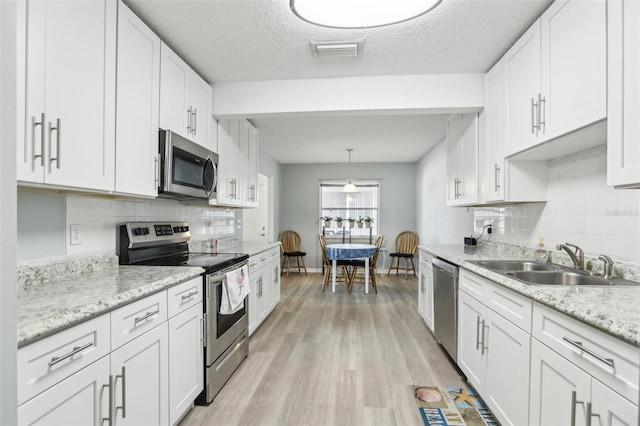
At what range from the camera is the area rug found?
1881 mm

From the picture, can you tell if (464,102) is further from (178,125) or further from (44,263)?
(44,263)

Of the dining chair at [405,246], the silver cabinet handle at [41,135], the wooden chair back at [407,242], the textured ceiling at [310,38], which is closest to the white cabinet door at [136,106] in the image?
the textured ceiling at [310,38]

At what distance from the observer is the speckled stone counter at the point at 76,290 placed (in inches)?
38.6

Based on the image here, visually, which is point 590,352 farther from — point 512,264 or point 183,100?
point 183,100

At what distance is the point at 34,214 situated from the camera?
5.06 ft

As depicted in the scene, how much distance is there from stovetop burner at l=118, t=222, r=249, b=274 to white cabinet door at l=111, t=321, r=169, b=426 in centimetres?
57

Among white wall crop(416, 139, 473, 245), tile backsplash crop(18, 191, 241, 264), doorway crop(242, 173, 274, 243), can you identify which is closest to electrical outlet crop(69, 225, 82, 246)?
tile backsplash crop(18, 191, 241, 264)

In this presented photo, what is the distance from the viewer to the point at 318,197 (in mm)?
7164

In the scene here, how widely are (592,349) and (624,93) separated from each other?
1.02m

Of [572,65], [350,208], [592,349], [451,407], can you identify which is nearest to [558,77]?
[572,65]

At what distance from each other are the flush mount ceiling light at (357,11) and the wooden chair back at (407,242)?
5.44 meters

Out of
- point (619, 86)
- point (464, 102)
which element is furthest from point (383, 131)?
point (619, 86)

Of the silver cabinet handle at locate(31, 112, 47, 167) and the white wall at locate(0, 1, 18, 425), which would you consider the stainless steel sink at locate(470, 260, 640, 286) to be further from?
the silver cabinet handle at locate(31, 112, 47, 167)

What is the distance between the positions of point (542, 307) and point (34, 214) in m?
2.37
